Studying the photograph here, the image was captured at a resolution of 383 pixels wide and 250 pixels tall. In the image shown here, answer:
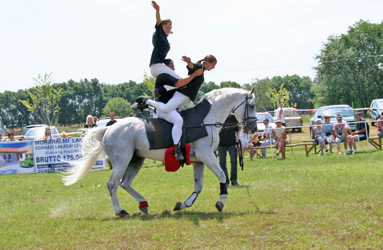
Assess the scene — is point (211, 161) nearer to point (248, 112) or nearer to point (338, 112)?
point (248, 112)

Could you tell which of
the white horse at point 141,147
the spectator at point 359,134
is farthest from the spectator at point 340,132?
the white horse at point 141,147

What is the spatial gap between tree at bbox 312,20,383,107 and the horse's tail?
192ft

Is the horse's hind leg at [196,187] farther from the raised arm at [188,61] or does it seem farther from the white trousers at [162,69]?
the raised arm at [188,61]

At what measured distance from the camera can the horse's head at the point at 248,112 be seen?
295 inches

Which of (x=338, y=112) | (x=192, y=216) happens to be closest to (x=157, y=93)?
(x=192, y=216)

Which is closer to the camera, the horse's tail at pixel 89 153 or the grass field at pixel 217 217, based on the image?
the grass field at pixel 217 217

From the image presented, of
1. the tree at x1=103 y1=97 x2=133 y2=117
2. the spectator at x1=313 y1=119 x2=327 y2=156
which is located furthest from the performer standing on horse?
the tree at x1=103 y1=97 x2=133 y2=117

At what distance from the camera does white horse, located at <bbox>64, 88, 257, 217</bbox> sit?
280 inches

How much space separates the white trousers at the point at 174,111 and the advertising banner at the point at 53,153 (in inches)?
432

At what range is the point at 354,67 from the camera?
→ 60.2 m

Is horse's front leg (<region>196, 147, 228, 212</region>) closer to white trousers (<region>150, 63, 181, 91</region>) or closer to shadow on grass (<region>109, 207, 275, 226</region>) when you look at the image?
shadow on grass (<region>109, 207, 275, 226</region>)

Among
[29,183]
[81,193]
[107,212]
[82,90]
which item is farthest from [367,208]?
[82,90]

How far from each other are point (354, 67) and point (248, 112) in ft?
191

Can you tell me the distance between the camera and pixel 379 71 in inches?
2315
